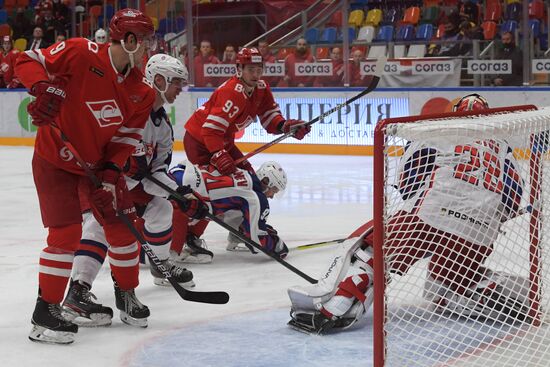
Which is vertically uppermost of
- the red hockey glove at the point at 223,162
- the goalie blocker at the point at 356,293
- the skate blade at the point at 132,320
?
the red hockey glove at the point at 223,162

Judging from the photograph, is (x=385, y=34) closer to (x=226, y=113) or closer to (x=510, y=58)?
(x=510, y=58)

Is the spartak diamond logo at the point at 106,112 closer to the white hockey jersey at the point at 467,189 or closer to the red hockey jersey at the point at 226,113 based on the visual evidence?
the white hockey jersey at the point at 467,189

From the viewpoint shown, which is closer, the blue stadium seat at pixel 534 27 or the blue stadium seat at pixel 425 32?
the blue stadium seat at pixel 534 27

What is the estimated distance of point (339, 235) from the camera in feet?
17.7

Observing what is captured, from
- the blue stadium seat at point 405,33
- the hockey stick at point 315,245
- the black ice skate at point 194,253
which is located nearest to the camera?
the black ice skate at point 194,253

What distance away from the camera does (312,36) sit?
32.1 ft

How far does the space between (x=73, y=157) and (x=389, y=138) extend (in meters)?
1.14

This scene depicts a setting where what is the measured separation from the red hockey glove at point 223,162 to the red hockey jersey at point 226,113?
0.06 metres

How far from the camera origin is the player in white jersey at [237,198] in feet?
15.5

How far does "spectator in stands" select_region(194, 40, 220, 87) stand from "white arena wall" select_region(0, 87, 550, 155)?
11cm

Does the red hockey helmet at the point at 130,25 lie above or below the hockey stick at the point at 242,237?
above

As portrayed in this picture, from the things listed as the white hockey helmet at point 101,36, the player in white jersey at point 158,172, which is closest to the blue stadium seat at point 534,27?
the white hockey helmet at point 101,36

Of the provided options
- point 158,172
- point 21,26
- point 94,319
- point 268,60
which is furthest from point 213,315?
point 21,26

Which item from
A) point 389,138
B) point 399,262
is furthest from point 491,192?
point 389,138
